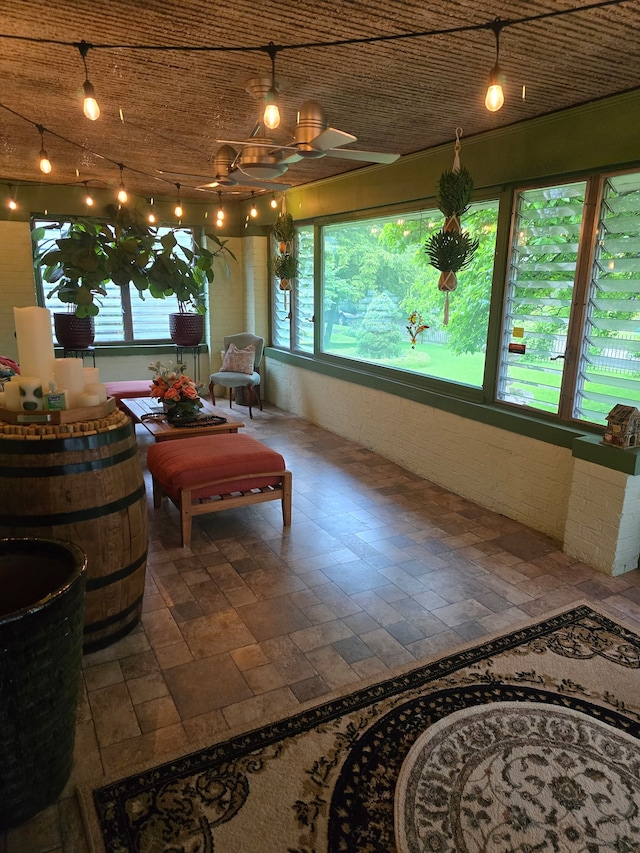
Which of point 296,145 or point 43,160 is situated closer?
point 296,145

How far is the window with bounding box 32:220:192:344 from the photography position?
24.6ft

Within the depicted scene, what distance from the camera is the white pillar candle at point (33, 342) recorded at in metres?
2.40

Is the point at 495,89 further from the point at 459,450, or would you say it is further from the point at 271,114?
the point at 459,450

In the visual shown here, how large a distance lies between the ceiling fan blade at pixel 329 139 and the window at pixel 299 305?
3851 mm


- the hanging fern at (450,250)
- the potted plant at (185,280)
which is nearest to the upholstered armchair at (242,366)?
the potted plant at (185,280)

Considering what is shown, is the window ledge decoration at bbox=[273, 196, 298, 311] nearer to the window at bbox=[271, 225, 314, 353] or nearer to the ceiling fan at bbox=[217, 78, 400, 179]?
the window at bbox=[271, 225, 314, 353]

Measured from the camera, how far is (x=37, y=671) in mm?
1583

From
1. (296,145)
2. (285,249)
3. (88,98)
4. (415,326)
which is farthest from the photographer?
(285,249)

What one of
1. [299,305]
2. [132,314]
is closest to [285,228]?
[299,305]

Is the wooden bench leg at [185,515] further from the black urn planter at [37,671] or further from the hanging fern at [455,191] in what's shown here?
the hanging fern at [455,191]

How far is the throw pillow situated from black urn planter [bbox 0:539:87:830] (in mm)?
5247

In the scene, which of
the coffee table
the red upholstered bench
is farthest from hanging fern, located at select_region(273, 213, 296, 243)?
the red upholstered bench

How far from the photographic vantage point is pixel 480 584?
3.15 meters

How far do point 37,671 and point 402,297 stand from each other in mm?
4342
